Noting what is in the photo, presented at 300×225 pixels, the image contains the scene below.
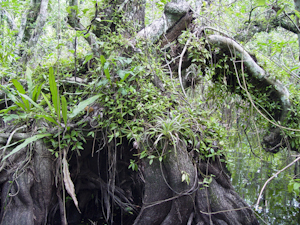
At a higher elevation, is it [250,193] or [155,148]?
[155,148]

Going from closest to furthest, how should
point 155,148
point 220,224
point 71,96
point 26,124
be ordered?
point 155,148
point 220,224
point 26,124
point 71,96

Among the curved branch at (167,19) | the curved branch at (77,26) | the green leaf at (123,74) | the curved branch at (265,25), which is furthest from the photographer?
the curved branch at (265,25)

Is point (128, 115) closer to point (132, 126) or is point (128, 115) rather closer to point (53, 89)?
point (132, 126)

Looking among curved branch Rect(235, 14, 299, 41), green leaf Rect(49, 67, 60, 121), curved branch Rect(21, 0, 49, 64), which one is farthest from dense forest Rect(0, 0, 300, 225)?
curved branch Rect(235, 14, 299, 41)

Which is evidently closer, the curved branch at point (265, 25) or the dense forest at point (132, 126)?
the dense forest at point (132, 126)

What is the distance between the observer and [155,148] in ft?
7.54

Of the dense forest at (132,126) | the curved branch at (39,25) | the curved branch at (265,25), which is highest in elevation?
the curved branch at (265,25)

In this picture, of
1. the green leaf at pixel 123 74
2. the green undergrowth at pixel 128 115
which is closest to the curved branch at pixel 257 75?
the green undergrowth at pixel 128 115

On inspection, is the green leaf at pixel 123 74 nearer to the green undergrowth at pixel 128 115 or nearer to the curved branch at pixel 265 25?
the green undergrowth at pixel 128 115

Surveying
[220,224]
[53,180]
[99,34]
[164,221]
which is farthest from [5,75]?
[220,224]

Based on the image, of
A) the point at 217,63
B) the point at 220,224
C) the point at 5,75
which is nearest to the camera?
the point at 220,224

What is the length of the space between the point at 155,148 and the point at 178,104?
0.76m

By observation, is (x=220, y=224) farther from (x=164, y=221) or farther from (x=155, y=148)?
(x=155, y=148)

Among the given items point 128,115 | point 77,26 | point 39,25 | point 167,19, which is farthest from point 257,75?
point 39,25
